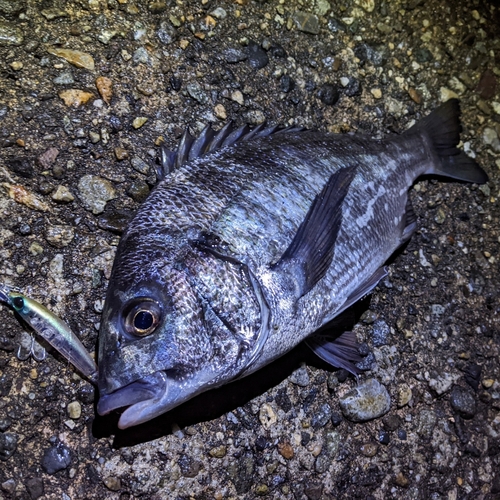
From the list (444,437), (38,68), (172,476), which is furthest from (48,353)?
(444,437)

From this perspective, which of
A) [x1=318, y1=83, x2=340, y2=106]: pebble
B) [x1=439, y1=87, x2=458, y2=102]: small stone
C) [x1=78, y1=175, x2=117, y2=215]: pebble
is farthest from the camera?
[x1=439, y1=87, x2=458, y2=102]: small stone

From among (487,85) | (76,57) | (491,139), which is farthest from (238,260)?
(487,85)

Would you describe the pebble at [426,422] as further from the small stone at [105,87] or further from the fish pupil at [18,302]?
the small stone at [105,87]

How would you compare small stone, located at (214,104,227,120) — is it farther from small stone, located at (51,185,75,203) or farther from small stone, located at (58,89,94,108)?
small stone, located at (51,185,75,203)

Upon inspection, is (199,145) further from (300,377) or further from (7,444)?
(7,444)

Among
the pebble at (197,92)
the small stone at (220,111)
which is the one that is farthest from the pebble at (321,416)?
the pebble at (197,92)

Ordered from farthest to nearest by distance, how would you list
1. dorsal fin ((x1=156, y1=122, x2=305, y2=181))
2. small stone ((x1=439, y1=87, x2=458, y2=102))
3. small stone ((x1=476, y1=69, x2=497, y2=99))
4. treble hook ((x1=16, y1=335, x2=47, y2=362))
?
small stone ((x1=476, y1=69, x2=497, y2=99)), small stone ((x1=439, y1=87, x2=458, y2=102)), dorsal fin ((x1=156, y1=122, x2=305, y2=181)), treble hook ((x1=16, y1=335, x2=47, y2=362))

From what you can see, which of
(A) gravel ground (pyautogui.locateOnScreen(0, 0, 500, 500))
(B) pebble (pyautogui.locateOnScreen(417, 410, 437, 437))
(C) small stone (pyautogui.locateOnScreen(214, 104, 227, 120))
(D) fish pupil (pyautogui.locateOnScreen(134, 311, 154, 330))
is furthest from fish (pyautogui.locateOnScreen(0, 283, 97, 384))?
(B) pebble (pyautogui.locateOnScreen(417, 410, 437, 437))

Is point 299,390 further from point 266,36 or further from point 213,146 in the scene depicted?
point 266,36
